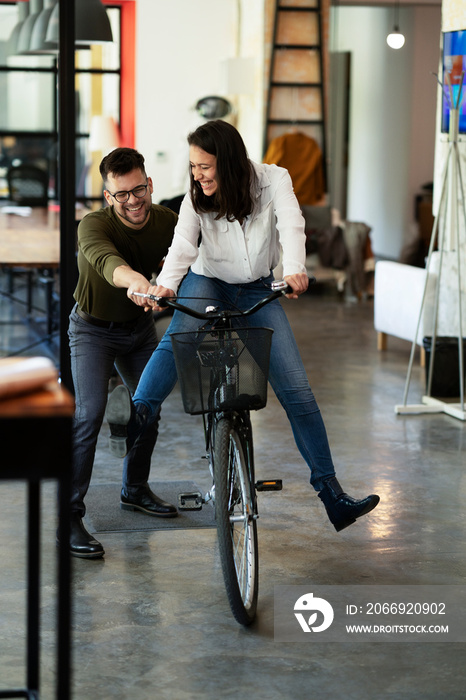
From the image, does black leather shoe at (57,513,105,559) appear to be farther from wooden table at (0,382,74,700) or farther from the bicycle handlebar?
wooden table at (0,382,74,700)

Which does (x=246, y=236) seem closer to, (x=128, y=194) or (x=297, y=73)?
(x=128, y=194)

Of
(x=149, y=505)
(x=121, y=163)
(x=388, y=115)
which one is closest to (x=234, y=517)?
(x=149, y=505)

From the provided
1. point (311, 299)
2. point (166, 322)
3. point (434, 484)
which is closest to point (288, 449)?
point (434, 484)

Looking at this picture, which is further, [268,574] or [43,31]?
[43,31]

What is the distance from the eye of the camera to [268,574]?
11.0ft

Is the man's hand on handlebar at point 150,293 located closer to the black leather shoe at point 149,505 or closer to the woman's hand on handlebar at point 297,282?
the woman's hand on handlebar at point 297,282

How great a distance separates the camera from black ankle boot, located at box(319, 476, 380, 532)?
10.7ft

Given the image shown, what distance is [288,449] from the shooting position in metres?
4.96

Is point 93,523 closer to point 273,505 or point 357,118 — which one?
point 273,505

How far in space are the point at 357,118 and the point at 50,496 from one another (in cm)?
1229

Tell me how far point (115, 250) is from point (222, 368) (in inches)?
27.4

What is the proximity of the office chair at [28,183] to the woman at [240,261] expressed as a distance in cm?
804

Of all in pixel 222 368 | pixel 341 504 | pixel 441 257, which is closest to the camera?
pixel 222 368

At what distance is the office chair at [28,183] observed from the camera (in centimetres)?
1096
